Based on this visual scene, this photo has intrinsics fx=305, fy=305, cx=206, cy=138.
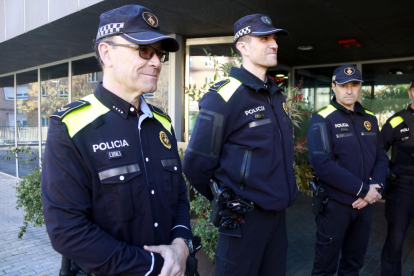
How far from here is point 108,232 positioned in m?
1.34

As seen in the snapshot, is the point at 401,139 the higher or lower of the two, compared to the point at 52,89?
lower

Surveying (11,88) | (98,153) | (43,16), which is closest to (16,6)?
(43,16)

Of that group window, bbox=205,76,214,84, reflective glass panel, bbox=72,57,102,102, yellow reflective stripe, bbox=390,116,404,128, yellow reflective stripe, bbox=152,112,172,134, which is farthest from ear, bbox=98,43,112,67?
reflective glass panel, bbox=72,57,102,102

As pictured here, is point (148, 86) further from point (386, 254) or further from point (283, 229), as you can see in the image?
point (386, 254)

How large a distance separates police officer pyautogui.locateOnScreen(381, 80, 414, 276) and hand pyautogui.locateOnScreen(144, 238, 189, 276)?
8.94 feet

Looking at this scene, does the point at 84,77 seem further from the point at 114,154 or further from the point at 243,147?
the point at 114,154

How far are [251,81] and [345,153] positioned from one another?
51.8 inches

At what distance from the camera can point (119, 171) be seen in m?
1.33

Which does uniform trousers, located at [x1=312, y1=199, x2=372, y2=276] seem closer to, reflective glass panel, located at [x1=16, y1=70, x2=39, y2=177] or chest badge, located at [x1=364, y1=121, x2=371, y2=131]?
chest badge, located at [x1=364, y1=121, x2=371, y2=131]

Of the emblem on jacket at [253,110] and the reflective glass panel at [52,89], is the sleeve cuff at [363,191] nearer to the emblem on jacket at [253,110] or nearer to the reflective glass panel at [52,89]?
the emblem on jacket at [253,110]

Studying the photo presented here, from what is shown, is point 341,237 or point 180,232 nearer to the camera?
A: point 180,232

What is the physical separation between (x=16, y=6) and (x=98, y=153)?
627 cm

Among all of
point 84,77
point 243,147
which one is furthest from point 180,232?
point 84,77

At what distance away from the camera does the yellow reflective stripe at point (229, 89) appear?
2135mm
